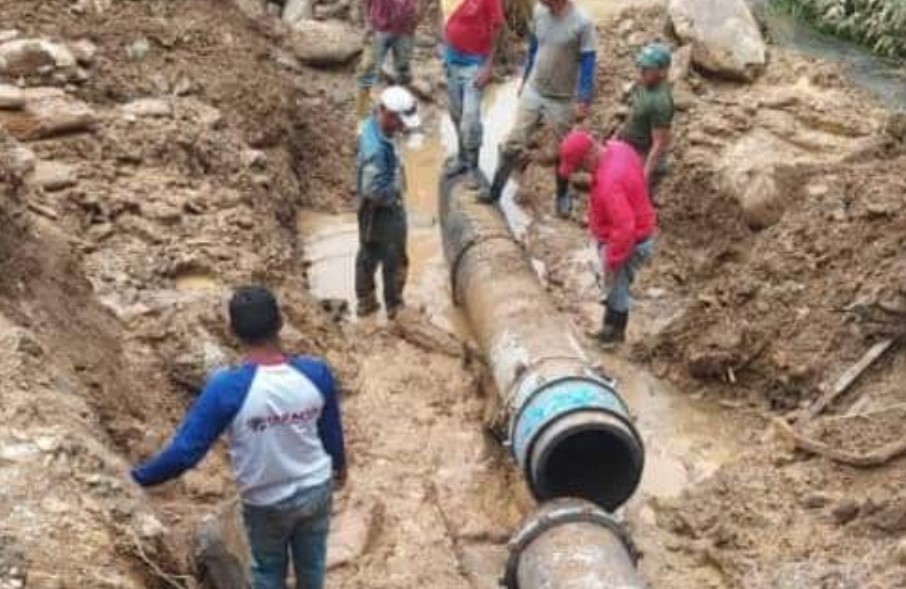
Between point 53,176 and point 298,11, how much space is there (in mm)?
5640

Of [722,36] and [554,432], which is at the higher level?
[554,432]

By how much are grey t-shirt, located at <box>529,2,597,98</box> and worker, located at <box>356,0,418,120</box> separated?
2344mm

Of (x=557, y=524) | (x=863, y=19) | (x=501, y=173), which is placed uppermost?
(x=557, y=524)

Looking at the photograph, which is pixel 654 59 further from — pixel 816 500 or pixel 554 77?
pixel 816 500

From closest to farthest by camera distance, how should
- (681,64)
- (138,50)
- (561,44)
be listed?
1. (561,44)
2. (138,50)
3. (681,64)

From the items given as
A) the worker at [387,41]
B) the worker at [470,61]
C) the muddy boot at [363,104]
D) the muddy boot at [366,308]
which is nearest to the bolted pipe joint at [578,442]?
the muddy boot at [366,308]

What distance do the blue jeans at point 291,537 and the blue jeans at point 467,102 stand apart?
17.0ft

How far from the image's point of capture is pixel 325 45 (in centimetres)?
1291

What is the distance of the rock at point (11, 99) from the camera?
9.07 m

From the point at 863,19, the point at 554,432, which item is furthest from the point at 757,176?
the point at 863,19

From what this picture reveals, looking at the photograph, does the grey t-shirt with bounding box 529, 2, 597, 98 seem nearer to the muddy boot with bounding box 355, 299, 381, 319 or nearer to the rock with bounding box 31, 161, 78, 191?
the muddy boot with bounding box 355, 299, 381, 319

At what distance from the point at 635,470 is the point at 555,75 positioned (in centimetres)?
373

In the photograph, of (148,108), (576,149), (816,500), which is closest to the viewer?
(816,500)

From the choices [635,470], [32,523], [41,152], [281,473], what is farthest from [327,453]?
[41,152]
